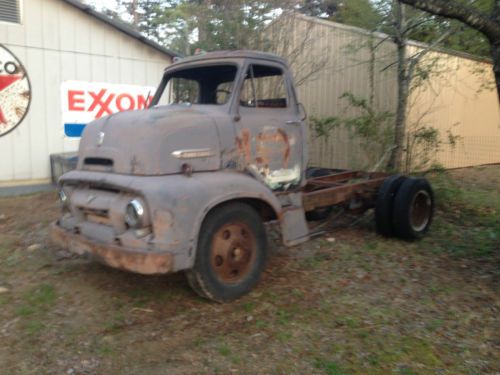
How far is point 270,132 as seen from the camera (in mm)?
5379

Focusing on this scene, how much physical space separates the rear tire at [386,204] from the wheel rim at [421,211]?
0.41 meters

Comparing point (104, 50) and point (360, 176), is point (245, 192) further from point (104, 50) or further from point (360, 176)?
point (104, 50)

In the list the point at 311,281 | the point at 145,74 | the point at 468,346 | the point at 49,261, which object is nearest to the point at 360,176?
the point at 311,281

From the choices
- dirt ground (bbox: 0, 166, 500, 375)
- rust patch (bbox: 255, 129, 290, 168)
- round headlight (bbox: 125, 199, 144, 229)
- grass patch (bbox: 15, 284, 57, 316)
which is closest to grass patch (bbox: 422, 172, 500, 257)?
dirt ground (bbox: 0, 166, 500, 375)

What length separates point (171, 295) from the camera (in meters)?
4.87

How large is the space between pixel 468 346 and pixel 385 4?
28.7 feet

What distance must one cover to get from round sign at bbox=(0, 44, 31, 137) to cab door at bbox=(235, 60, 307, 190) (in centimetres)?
588

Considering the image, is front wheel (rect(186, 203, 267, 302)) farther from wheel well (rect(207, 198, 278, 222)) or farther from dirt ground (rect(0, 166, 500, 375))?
dirt ground (rect(0, 166, 500, 375))

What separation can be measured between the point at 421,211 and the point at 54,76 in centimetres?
743

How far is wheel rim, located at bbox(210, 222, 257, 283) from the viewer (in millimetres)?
4516

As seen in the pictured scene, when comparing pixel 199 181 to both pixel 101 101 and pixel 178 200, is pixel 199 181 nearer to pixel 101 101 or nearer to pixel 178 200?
pixel 178 200

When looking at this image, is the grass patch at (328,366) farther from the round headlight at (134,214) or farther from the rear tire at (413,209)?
the rear tire at (413,209)

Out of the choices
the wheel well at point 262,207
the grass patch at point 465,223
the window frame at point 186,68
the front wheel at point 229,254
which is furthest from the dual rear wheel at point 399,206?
the window frame at point 186,68

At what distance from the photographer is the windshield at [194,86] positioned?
5664 millimetres
